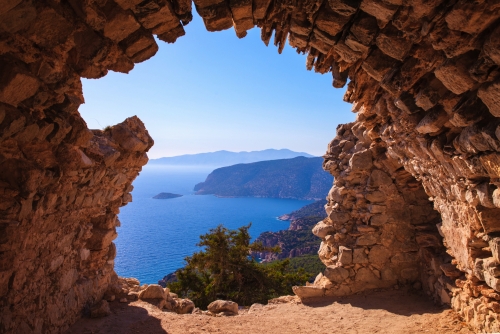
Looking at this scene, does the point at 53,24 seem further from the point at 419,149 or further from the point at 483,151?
the point at 419,149

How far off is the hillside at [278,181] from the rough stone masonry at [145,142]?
6290 cm

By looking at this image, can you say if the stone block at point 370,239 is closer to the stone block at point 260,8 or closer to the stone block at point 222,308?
the stone block at point 222,308

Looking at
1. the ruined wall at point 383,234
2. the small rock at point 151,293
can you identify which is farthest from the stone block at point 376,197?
the small rock at point 151,293

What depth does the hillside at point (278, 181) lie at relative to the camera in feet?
230

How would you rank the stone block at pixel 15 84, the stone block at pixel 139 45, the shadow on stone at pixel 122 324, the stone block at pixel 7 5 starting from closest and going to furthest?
the stone block at pixel 7 5
the stone block at pixel 15 84
the stone block at pixel 139 45
the shadow on stone at pixel 122 324

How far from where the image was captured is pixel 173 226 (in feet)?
140

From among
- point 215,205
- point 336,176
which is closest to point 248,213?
point 215,205

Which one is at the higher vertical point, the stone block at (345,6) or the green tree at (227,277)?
the stone block at (345,6)

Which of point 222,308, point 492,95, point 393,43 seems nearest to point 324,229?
point 222,308

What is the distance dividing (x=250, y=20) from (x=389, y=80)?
1.65 metres

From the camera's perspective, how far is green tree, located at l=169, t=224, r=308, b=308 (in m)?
11.3

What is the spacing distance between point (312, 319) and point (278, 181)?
70.4 m

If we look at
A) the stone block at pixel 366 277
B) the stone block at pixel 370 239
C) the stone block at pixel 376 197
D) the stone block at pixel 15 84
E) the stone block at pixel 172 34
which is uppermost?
the stone block at pixel 172 34

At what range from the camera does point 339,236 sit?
7293 mm
